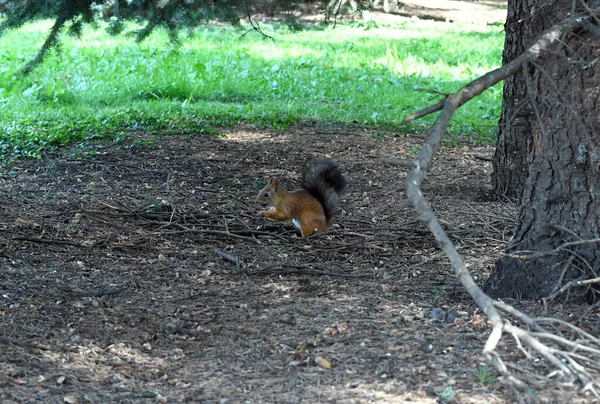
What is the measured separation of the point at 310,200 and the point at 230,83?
17.6 feet

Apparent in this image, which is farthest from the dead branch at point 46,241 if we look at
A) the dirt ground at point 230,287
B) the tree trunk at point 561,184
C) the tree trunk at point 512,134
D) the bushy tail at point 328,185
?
the tree trunk at point 512,134

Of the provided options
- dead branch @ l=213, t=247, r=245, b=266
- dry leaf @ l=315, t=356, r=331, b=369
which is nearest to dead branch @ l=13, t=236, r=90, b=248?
dead branch @ l=213, t=247, r=245, b=266

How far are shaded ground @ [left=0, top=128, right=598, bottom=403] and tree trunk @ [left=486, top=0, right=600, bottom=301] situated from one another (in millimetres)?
243

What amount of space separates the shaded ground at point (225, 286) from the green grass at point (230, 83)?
1222 millimetres

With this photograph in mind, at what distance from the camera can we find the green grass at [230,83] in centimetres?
854

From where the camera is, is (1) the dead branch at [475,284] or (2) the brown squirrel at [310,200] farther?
(2) the brown squirrel at [310,200]

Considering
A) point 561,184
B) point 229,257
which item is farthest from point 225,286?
point 561,184

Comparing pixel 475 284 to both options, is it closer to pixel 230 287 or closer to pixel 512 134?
pixel 230 287

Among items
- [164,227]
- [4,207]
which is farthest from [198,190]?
[4,207]

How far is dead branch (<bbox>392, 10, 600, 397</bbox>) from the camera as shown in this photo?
2730 millimetres

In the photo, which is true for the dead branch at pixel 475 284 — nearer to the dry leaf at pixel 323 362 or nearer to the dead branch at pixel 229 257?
the dry leaf at pixel 323 362

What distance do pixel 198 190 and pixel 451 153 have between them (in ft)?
9.07

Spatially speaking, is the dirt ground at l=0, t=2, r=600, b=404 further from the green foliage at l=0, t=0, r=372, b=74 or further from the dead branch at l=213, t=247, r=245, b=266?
the green foliage at l=0, t=0, r=372, b=74

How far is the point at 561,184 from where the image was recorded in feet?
13.0
